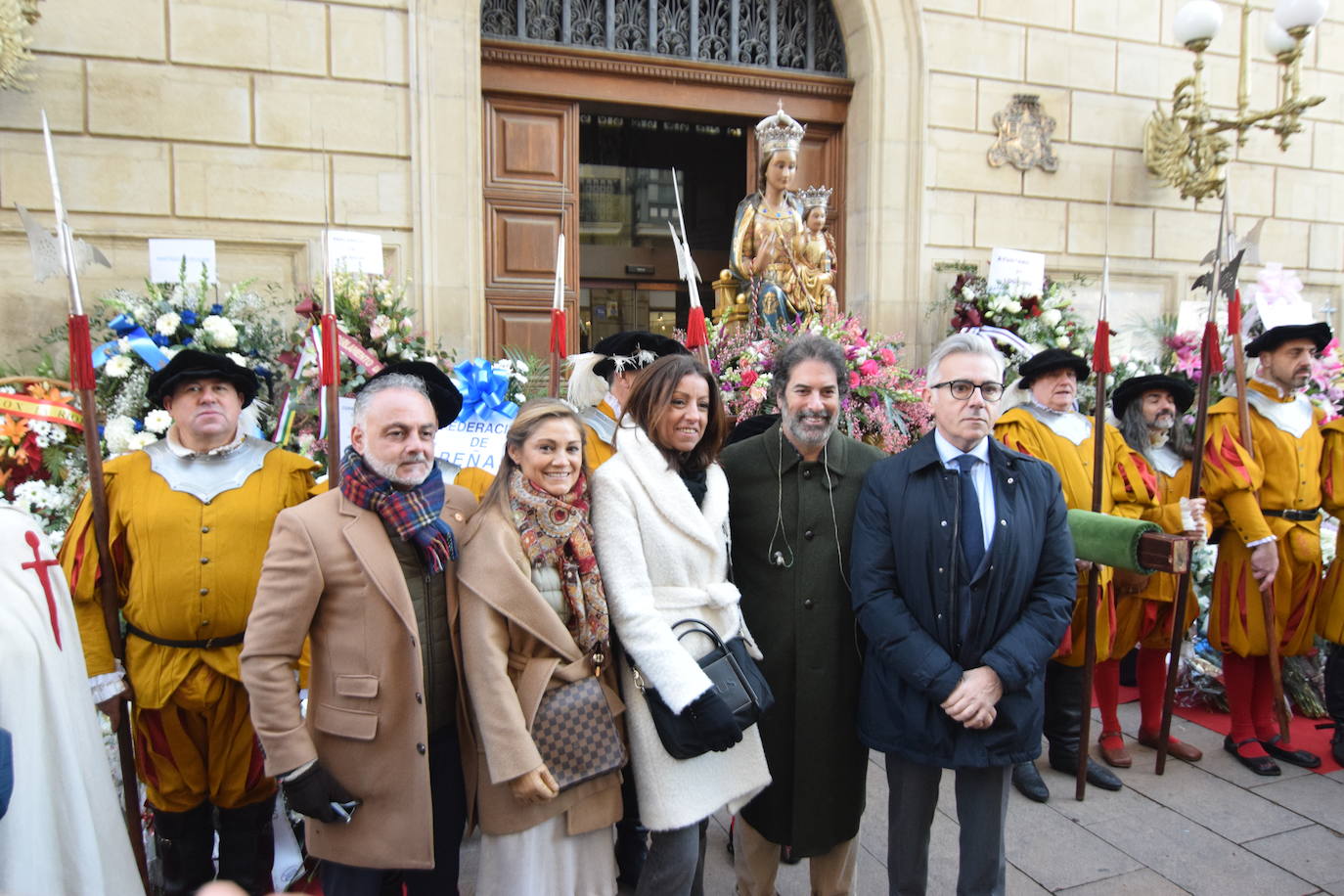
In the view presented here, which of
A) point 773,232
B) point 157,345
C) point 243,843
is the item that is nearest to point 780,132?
point 773,232

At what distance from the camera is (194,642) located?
9.26ft

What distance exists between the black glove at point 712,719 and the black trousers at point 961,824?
2.28 feet

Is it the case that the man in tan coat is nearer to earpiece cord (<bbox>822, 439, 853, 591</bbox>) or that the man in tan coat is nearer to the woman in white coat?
the woman in white coat

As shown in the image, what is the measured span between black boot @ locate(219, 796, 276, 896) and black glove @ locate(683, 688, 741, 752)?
6.00 ft

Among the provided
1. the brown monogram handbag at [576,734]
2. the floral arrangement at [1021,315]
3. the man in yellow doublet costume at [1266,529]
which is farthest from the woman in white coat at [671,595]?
the floral arrangement at [1021,315]

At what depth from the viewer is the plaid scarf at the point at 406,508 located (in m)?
2.18

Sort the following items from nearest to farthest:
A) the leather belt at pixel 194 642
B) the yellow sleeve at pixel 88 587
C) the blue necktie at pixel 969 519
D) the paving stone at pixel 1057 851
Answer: the blue necktie at pixel 969 519
the yellow sleeve at pixel 88 587
the leather belt at pixel 194 642
the paving stone at pixel 1057 851

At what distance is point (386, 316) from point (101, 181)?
2433mm

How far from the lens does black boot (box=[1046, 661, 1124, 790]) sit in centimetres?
412

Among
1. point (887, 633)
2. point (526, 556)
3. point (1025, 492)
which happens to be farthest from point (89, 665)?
point (1025, 492)

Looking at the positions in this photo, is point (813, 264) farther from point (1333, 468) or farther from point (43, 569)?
point (43, 569)

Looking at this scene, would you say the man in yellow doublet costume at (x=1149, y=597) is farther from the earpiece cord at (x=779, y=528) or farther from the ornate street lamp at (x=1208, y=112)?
the ornate street lamp at (x=1208, y=112)

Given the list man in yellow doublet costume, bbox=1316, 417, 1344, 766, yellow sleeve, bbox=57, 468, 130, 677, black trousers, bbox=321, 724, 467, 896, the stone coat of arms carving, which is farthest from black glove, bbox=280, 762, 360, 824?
the stone coat of arms carving

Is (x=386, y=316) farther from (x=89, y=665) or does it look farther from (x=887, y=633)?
(x=887, y=633)
